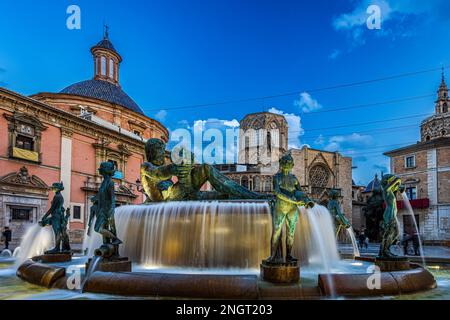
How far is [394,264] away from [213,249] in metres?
3.52

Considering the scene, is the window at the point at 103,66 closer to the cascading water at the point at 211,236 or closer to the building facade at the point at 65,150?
the building facade at the point at 65,150

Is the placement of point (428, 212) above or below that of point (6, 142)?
below

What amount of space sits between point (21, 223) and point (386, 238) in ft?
74.0

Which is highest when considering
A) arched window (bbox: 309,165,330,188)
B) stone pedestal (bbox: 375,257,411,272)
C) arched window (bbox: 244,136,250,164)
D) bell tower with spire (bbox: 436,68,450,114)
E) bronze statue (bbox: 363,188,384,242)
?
bell tower with spire (bbox: 436,68,450,114)

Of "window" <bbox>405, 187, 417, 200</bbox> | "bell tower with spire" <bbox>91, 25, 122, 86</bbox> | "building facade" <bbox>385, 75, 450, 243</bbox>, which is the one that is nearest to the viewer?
"building facade" <bbox>385, 75, 450, 243</bbox>

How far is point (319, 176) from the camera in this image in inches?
2238

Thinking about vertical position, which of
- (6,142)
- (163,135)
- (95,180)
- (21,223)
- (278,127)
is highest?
(278,127)

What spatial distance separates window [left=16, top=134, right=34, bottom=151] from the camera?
23047 mm

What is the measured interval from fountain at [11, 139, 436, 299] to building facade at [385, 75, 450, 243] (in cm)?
3064

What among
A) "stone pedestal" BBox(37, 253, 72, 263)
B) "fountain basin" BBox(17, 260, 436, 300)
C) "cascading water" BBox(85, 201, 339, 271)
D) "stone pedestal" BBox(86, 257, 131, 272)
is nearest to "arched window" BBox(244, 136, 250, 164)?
"stone pedestal" BBox(37, 253, 72, 263)

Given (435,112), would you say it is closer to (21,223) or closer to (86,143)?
(86,143)

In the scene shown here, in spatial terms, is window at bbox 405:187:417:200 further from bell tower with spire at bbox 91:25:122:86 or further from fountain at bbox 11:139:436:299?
bell tower with spire at bbox 91:25:122:86

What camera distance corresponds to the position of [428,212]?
113 feet
